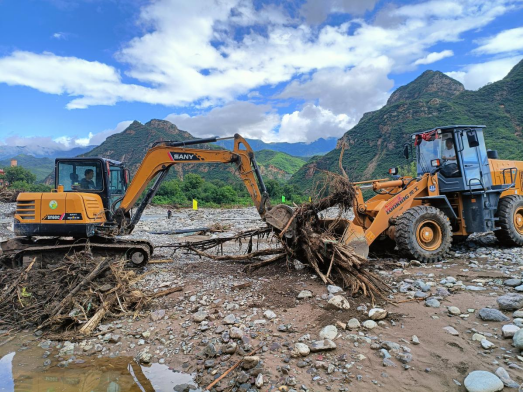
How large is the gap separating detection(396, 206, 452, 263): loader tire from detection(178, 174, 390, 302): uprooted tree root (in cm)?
120

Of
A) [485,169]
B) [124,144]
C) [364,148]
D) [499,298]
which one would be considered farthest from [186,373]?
[124,144]

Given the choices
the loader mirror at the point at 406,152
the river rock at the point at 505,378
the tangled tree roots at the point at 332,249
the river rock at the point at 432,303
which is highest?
the loader mirror at the point at 406,152

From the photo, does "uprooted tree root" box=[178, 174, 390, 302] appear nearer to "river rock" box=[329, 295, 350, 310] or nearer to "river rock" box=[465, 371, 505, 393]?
"river rock" box=[329, 295, 350, 310]

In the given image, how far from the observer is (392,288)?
520 cm

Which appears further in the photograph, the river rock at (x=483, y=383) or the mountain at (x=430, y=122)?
the mountain at (x=430, y=122)

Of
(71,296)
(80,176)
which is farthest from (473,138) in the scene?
(80,176)

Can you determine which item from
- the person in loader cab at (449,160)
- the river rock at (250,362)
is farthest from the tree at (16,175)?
the river rock at (250,362)

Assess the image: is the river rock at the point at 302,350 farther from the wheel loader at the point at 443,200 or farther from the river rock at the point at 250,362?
the wheel loader at the point at 443,200

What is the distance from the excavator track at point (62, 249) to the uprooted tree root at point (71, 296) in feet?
3.53

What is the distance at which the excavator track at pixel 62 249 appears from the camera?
6.87 m

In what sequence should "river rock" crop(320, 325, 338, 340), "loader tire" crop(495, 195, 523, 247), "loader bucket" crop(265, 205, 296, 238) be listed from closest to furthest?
1. "river rock" crop(320, 325, 338, 340)
2. "loader bucket" crop(265, 205, 296, 238)
3. "loader tire" crop(495, 195, 523, 247)

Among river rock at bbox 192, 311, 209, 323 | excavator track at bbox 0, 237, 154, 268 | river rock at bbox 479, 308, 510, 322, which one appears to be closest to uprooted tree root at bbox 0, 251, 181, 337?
river rock at bbox 192, 311, 209, 323

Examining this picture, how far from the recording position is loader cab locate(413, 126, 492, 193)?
7.55m

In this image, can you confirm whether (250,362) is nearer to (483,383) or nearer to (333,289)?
(483,383)
